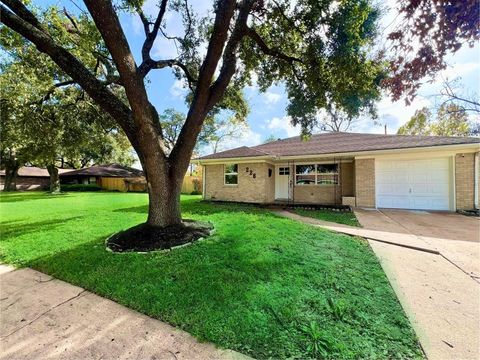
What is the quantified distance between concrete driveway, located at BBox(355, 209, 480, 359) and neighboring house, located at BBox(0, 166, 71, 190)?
155 feet

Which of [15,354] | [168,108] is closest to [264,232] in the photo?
[15,354]

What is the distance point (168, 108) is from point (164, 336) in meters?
35.8

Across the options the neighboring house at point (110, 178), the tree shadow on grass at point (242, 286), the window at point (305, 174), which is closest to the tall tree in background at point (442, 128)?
the window at point (305, 174)

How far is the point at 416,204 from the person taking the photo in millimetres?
10500

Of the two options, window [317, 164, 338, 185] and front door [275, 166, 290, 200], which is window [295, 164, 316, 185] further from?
front door [275, 166, 290, 200]

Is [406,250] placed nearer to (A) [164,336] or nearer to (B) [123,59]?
(A) [164,336]

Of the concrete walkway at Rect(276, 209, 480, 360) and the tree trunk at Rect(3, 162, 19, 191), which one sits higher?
the tree trunk at Rect(3, 162, 19, 191)

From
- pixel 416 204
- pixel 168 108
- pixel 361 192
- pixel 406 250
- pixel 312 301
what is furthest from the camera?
pixel 168 108

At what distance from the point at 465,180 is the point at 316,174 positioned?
242 inches

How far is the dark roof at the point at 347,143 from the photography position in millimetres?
9945

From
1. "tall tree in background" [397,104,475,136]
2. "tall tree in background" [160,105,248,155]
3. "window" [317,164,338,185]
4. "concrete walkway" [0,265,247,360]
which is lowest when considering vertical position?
"concrete walkway" [0,265,247,360]

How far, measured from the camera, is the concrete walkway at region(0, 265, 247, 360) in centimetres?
214

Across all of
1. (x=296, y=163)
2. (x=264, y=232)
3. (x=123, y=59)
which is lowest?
(x=264, y=232)

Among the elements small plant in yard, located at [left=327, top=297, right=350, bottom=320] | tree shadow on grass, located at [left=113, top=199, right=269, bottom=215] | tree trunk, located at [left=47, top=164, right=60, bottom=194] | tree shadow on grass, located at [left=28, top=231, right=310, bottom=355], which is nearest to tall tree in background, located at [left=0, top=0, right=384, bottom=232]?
tree shadow on grass, located at [left=28, top=231, right=310, bottom=355]
